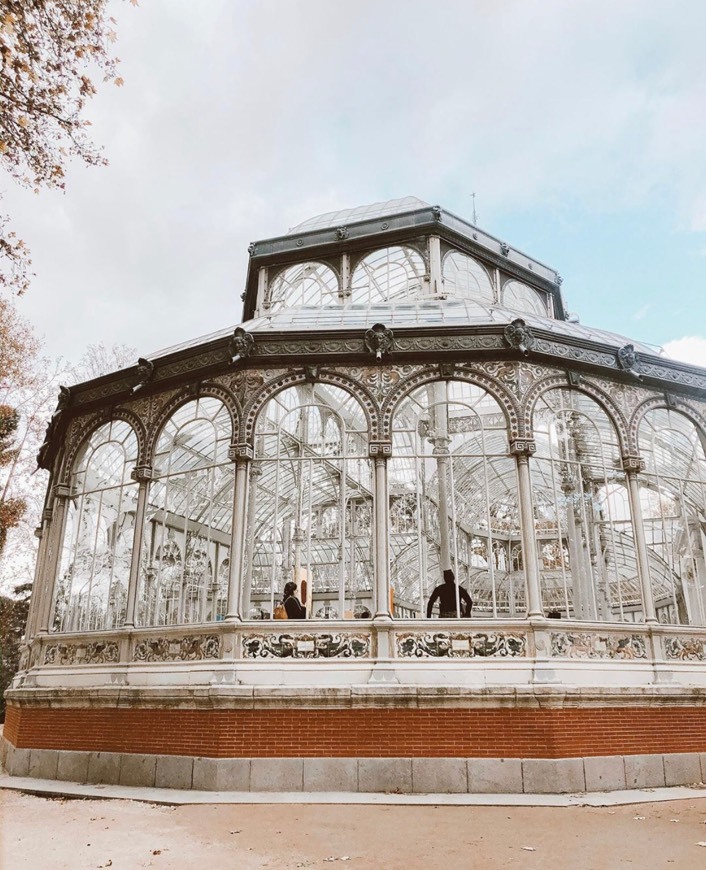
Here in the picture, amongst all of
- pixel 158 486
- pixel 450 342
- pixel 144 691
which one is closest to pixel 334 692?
pixel 144 691

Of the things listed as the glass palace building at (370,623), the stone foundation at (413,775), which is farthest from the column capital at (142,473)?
the stone foundation at (413,775)

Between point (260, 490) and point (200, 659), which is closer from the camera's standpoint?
point (200, 659)

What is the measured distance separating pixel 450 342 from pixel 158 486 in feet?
28.7

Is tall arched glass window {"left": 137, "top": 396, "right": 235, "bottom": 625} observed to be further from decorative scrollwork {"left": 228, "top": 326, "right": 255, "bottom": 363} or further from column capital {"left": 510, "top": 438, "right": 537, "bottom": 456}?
column capital {"left": 510, "top": 438, "right": 537, "bottom": 456}

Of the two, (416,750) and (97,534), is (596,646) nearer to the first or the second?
(416,750)

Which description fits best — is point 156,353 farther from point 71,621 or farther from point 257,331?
point 71,621

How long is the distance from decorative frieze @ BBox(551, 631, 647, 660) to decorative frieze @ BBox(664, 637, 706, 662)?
1.44 feet

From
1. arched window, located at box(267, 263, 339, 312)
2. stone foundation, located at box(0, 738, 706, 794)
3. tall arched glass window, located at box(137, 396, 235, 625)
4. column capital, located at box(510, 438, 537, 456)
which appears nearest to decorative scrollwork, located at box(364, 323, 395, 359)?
column capital, located at box(510, 438, 537, 456)

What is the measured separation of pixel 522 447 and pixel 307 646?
4.29 metres

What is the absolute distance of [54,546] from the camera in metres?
12.7

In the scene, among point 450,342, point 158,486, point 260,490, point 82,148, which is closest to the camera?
point 82,148

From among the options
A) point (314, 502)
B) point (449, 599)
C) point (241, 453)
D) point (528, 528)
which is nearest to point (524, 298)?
point (314, 502)

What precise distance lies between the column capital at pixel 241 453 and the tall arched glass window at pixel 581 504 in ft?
14.5

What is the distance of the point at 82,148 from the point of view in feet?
22.6
